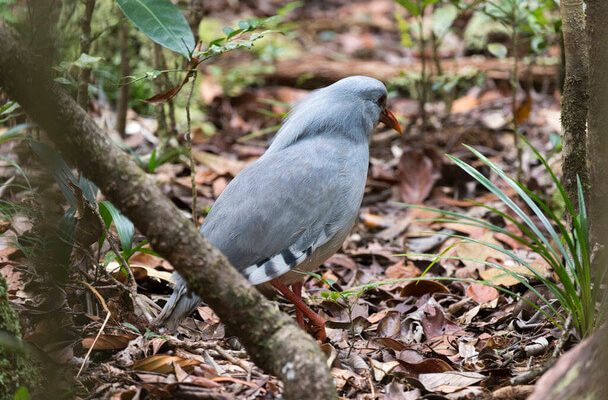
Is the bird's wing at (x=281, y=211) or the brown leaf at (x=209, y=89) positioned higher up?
the bird's wing at (x=281, y=211)

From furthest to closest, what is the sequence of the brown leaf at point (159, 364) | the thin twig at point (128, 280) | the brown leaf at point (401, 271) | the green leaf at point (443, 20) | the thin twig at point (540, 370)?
the green leaf at point (443, 20), the brown leaf at point (401, 271), the thin twig at point (128, 280), the brown leaf at point (159, 364), the thin twig at point (540, 370)

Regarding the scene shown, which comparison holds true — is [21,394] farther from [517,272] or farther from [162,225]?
[517,272]

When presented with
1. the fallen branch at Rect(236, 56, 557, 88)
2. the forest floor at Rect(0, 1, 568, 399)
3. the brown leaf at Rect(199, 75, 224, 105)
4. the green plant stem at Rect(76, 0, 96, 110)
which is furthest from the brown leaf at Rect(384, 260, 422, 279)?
the brown leaf at Rect(199, 75, 224, 105)

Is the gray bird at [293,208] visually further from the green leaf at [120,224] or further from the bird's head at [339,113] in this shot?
the green leaf at [120,224]

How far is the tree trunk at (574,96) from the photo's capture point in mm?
3457

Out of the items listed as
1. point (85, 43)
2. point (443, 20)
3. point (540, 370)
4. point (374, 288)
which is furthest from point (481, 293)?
point (443, 20)

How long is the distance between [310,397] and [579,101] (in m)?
1.90

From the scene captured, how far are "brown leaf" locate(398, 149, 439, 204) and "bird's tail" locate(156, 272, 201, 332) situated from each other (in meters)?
2.97

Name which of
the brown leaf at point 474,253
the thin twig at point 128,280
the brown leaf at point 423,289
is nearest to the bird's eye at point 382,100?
the brown leaf at point 474,253

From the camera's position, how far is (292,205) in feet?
12.6

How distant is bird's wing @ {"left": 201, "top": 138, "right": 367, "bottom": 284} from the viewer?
3.71 meters

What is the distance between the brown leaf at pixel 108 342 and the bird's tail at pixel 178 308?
23 centimetres

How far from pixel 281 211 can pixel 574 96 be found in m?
1.44

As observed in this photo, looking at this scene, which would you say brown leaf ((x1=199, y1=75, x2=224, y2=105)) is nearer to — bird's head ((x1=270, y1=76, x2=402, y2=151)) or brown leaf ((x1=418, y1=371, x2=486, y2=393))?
bird's head ((x1=270, y1=76, x2=402, y2=151))
